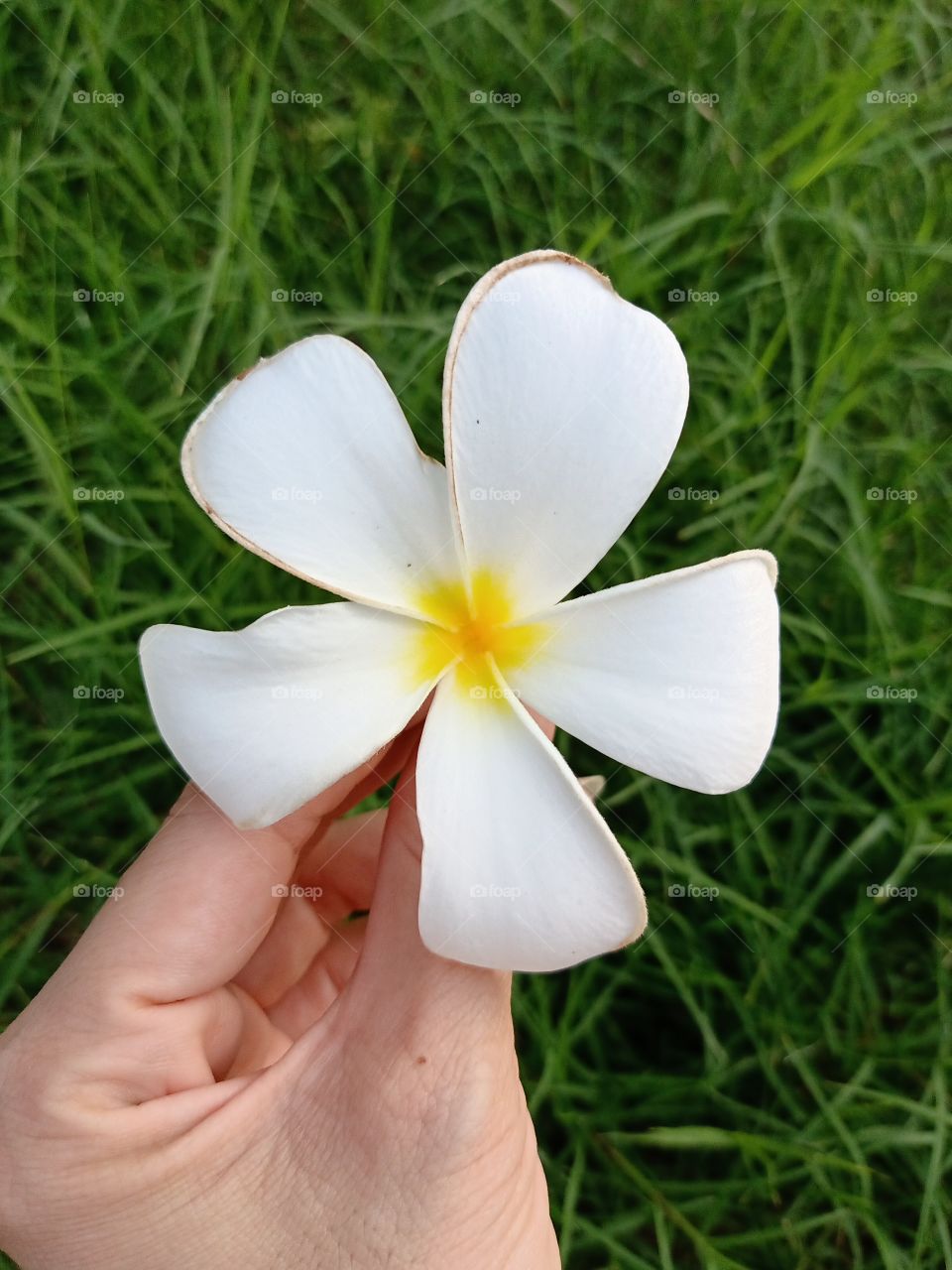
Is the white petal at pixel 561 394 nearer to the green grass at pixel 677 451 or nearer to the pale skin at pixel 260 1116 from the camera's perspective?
the pale skin at pixel 260 1116

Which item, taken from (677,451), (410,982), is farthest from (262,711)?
(677,451)

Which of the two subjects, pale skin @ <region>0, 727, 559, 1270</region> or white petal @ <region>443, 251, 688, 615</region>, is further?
pale skin @ <region>0, 727, 559, 1270</region>

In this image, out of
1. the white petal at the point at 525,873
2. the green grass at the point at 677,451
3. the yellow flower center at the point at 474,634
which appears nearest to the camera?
the white petal at the point at 525,873

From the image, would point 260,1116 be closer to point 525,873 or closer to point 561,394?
point 525,873

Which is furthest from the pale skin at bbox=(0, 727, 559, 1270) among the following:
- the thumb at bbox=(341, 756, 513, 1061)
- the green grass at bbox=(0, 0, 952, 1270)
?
the green grass at bbox=(0, 0, 952, 1270)

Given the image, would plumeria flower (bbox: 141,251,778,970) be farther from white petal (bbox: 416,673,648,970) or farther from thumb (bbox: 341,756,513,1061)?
thumb (bbox: 341,756,513,1061)

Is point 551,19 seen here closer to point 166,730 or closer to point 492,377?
point 492,377

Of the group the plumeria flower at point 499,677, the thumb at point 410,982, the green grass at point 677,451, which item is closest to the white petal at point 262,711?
the plumeria flower at point 499,677
